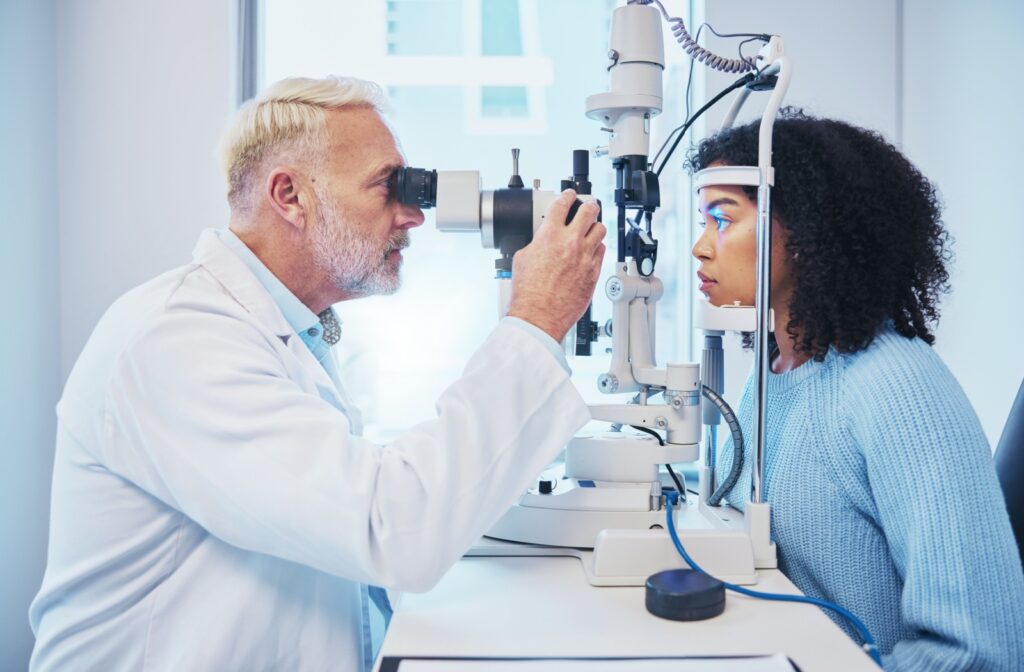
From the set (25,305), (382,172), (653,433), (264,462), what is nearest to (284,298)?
(382,172)

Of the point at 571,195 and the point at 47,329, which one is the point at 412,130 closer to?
the point at 47,329

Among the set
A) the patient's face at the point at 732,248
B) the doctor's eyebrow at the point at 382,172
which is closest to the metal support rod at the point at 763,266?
the patient's face at the point at 732,248

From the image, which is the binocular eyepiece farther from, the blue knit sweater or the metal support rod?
the blue knit sweater

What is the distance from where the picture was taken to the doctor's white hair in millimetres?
1153

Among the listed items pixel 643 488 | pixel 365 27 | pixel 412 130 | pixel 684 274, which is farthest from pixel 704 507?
pixel 365 27

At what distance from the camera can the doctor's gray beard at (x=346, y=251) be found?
1.14m

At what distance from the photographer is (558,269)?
0.96 metres

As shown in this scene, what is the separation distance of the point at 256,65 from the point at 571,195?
1.64 m

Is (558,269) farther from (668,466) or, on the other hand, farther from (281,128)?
(281,128)

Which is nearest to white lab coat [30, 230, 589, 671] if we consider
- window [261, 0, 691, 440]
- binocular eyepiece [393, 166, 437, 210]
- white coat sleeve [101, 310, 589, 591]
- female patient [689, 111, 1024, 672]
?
white coat sleeve [101, 310, 589, 591]

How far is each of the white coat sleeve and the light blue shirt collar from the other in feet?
0.78

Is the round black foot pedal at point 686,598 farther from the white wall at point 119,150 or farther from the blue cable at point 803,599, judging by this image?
the white wall at point 119,150

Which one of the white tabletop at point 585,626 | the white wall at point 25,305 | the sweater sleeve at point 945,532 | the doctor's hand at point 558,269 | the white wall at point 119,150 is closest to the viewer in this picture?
the white tabletop at point 585,626

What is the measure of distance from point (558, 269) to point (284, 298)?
481 mm
